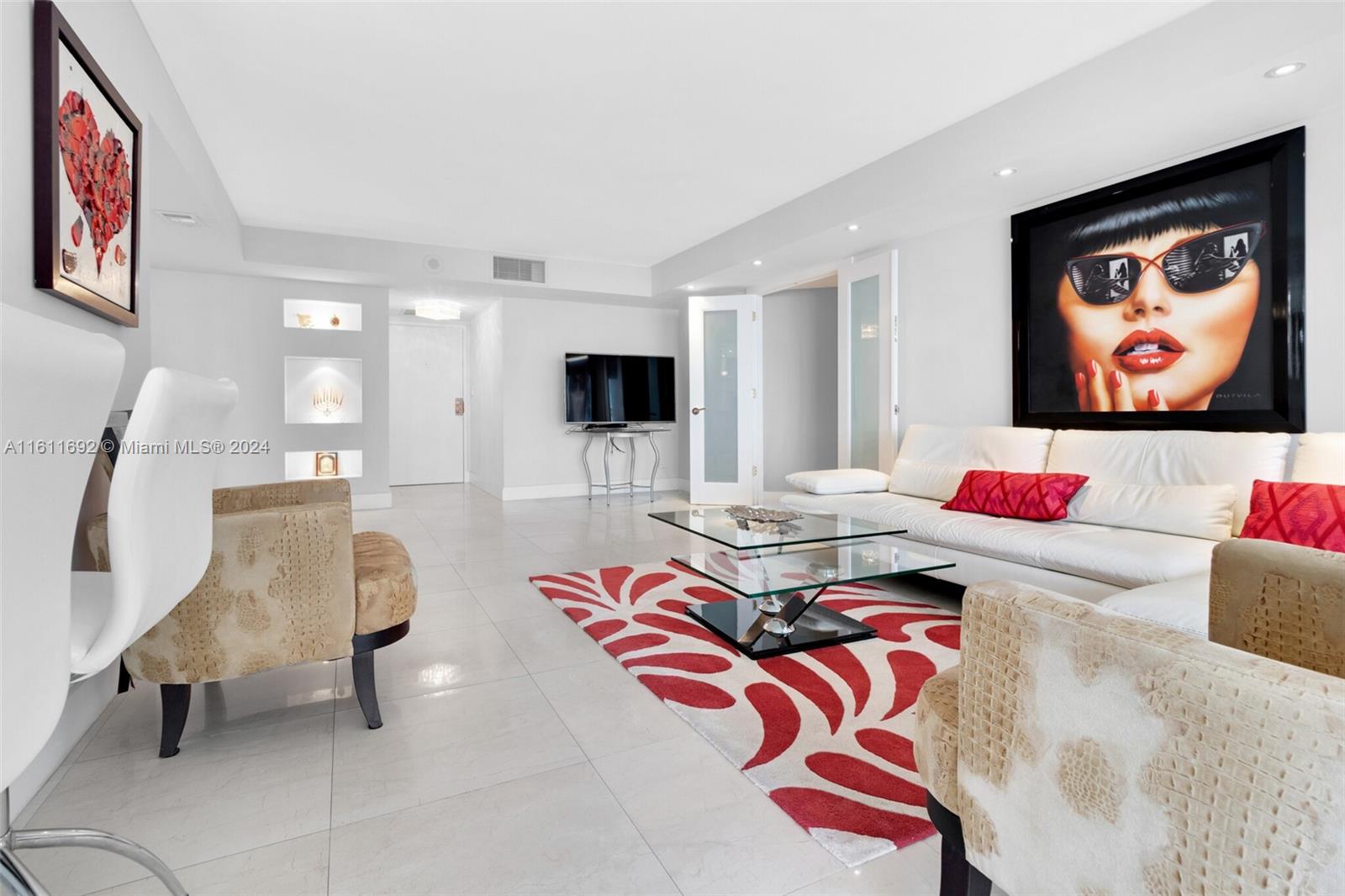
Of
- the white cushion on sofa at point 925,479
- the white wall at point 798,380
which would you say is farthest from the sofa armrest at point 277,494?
the white wall at point 798,380

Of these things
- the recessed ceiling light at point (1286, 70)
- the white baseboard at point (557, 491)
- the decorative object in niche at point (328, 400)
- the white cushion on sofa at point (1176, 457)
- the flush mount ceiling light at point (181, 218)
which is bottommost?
the white baseboard at point (557, 491)

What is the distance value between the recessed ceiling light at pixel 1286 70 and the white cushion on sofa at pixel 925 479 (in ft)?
7.01

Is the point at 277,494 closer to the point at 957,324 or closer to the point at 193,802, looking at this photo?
the point at 193,802

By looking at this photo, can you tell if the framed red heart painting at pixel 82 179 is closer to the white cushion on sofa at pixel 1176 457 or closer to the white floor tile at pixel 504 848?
the white floor tile at pixel 504 848

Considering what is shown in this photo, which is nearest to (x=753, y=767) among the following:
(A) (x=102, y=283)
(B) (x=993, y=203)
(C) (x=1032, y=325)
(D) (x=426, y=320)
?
(A) (x=102, y=283)

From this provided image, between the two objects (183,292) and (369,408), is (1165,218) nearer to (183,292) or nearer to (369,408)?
(369,408)

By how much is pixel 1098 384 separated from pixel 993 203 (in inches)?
49.5

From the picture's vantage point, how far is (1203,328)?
312 cm

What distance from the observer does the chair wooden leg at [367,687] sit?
1.97m

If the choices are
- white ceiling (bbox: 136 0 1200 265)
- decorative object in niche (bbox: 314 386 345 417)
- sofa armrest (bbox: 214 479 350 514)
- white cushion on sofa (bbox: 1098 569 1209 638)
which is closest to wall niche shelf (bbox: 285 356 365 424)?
decorative object in niche (bbox: 314 386 345 417)

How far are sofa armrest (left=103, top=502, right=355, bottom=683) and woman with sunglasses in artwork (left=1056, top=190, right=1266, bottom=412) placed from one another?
12.5 ft

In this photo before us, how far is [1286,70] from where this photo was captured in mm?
2391

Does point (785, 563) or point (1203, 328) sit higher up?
point (1203, 328)

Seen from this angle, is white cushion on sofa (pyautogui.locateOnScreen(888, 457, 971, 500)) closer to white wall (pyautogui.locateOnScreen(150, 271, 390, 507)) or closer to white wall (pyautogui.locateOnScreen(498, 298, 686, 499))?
white wall (pyautogui.locateOnScreen(498, 298, 686, 499))
